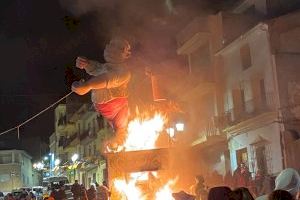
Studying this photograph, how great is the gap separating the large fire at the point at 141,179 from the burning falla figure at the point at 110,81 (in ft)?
1.49

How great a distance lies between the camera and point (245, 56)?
26969 mm

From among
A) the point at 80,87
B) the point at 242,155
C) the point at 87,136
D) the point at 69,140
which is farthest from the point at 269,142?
the point at 69,140

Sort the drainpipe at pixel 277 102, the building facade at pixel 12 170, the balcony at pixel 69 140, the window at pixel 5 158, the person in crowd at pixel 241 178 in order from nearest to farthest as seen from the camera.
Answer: the person in crowd at pixel 241 178 < the drainpipe at pixel 277 102 < the balcony at pixel 69 140 < the building facade at pixel 12 170 < the window at pixel 5 158

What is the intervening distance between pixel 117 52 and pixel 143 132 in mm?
1725

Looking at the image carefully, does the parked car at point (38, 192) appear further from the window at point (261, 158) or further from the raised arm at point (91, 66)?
the raised arm at point (91, 66)

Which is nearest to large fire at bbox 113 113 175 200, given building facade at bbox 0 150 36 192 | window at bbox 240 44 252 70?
window at bbox 240 44 252 70

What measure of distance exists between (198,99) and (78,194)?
1512 cm

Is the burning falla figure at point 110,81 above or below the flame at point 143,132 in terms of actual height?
above

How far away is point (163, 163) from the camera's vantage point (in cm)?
913

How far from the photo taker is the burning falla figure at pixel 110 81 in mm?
8547

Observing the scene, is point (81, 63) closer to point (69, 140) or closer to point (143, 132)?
point (143, 132)

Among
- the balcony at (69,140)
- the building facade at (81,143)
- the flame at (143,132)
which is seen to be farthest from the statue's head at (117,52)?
the balcony at (69,140)

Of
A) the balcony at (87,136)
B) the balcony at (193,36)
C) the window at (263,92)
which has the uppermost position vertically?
the balcony at (193,36)

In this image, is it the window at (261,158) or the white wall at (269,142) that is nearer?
the white wall at (269,142)
